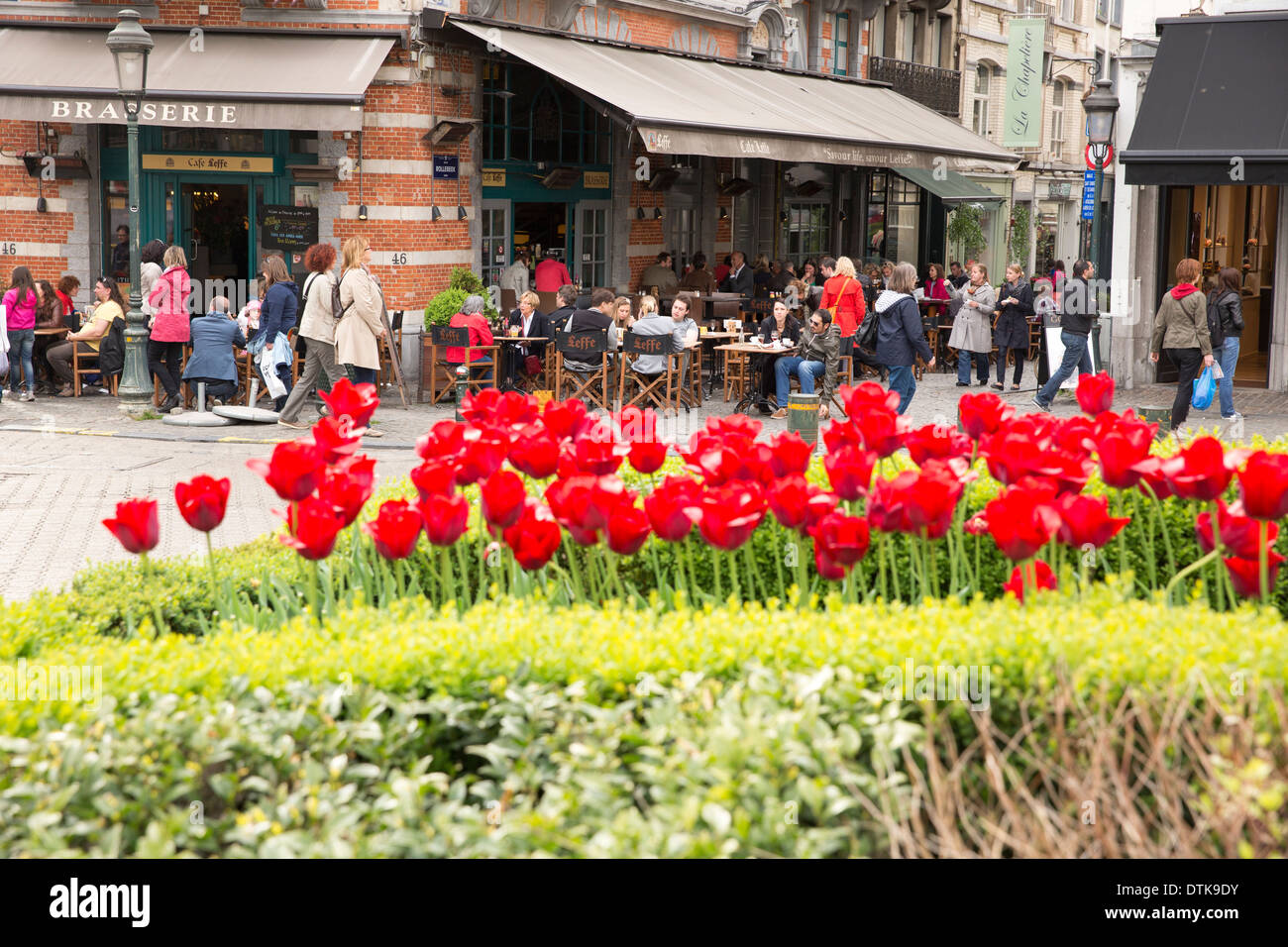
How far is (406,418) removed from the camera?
15.1 m

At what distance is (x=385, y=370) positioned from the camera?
1689cm

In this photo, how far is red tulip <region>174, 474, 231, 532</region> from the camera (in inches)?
162

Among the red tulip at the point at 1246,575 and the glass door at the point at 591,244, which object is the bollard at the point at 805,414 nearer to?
the red tulip at the point at 1246,575

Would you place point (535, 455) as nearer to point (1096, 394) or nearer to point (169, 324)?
point (1096, 394)

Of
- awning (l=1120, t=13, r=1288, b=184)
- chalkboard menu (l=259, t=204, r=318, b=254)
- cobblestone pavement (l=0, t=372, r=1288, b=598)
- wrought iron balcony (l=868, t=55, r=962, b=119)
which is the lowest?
cobblestone pavement (l=0, t=372, r=1288, b=598)

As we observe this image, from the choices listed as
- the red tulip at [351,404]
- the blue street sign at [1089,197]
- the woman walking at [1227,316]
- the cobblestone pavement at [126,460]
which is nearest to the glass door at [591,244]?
the cobblestone pavement at [126,460]

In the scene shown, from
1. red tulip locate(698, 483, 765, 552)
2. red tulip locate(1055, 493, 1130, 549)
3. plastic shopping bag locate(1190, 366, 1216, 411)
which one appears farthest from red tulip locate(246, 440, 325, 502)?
plastic shopping bag locate(1190, 366, 1216, 411)

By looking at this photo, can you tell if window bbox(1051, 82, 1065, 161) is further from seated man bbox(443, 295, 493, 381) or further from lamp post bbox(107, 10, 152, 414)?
lamp post bbox(107, 10, 152, 414)

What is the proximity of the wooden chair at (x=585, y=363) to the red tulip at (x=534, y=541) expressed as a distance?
1094 cm

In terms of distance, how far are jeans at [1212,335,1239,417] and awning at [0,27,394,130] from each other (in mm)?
9297

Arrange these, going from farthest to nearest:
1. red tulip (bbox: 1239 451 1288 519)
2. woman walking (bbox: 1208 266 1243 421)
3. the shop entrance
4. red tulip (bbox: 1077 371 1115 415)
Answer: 1. the shop entrance
2. woman walking (bbox: 1208 266 1243 421)
3. red tulip (bbox: 1077 371 1115 415)
4. red tulip (bbox: 1239 451 1288 519)

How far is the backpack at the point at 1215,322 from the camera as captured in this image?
593 inches

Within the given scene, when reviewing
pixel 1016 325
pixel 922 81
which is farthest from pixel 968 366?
pixel 922 81

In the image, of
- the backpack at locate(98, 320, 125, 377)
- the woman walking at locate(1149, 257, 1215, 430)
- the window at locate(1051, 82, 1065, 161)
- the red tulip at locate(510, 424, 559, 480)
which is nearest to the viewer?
the red tulip at locate(510, 424, 559, 480)
